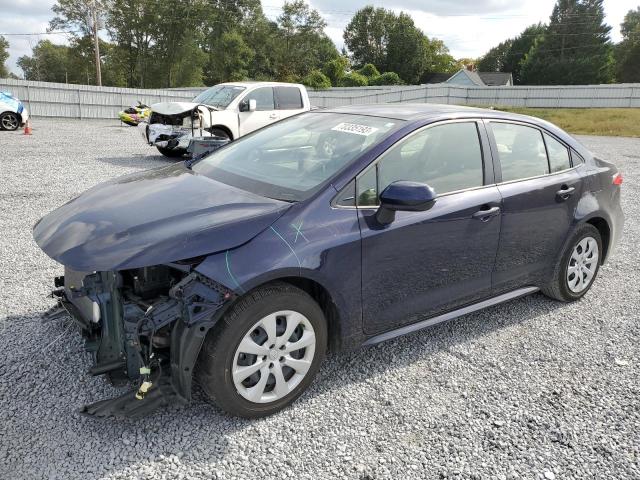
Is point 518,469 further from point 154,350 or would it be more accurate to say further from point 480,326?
point 154,350

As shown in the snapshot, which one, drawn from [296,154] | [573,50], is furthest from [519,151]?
[573,50]

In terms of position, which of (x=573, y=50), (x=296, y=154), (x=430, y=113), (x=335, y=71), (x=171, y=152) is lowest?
(x=171, y=152)

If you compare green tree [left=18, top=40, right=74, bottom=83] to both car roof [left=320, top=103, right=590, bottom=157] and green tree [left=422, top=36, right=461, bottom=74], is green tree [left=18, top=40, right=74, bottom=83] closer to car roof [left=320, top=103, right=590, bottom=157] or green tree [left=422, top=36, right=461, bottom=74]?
green tree [left=422, top=36, right=461, bottom=74]

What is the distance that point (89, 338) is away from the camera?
2.97 m

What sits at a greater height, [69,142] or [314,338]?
[69,142]

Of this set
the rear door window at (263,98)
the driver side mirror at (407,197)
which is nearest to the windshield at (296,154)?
the driver side mirror at (407,197)

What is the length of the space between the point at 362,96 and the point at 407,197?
31.7 metres

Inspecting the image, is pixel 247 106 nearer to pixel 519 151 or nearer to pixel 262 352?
pixel 519 151

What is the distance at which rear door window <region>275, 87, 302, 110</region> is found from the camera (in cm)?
1242

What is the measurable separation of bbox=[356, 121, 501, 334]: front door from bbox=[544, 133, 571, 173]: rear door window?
0.80 m

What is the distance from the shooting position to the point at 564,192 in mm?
4125

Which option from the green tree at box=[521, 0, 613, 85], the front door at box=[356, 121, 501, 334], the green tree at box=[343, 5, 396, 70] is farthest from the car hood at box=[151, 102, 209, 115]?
the green tree at box=[343, 5, 396, 70]

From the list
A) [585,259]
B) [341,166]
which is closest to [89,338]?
[341,166]

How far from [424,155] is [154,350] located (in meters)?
2.00
